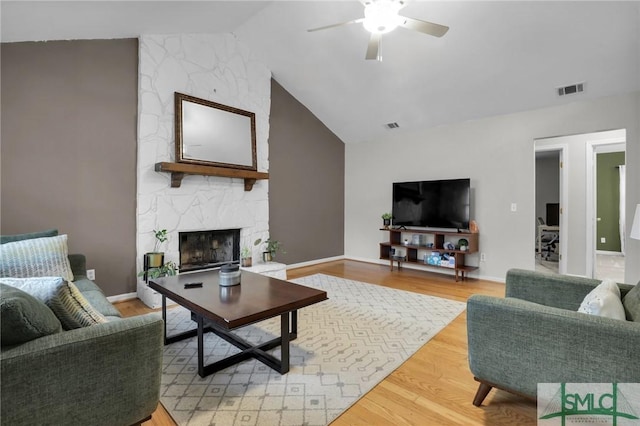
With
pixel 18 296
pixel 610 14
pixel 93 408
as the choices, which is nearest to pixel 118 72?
pixel 18 296

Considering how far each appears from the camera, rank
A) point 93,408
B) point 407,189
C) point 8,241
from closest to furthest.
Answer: point 93,408, point 8,241, point 407,189

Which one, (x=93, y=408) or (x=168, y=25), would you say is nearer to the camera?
(x=93, y=408)

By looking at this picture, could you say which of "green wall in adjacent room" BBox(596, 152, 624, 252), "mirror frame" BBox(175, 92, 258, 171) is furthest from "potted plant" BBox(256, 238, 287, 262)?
"green wall in adjacent room" BBox(596, 152, 624, 252)

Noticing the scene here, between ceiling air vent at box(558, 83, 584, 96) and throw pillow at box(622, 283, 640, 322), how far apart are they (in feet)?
10.6

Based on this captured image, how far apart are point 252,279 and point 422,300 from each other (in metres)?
2.09

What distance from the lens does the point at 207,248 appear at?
14.9 feet

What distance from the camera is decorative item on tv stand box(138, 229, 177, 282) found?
11.8 ft

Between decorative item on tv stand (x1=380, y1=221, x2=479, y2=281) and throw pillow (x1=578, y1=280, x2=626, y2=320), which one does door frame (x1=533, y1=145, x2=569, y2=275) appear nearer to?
decorative item on tv stand (x1=380, y1=221, x2=479, y2=281)

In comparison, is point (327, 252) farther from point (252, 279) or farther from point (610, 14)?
point (610, 14)

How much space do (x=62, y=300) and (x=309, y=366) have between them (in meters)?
1.51

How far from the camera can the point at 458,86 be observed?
439 centimetres

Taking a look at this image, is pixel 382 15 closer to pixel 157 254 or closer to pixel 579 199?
pixel 157 254

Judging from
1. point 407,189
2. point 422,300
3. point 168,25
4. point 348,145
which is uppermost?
point 168,25

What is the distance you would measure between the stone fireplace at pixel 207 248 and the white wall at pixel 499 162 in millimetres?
2719
